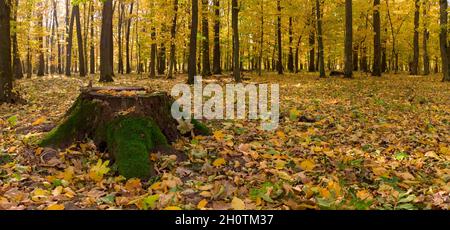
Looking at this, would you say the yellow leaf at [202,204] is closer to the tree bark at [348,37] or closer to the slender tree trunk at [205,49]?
the tree bark at [348,37]

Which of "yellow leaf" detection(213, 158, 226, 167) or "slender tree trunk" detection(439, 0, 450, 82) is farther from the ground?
"slender tree trunk" detection(439, 0, 450, 82)

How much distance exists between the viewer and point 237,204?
14.6 ft

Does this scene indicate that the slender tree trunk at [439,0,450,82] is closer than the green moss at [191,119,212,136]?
No

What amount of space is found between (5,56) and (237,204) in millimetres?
9478

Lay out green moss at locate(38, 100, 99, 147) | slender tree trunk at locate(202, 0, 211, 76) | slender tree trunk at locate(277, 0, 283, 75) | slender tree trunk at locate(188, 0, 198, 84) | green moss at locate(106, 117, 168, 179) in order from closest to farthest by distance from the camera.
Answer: green moss at locate(106, 117, 168, 179), green moss at locate(38, 100, 99, 147), slender tree trunk at locate(188, 0, 198, 84), slender tree trunk at locate(202, 0, 211, 76), slender tree trunk at locate(277, 0, 283, 75)

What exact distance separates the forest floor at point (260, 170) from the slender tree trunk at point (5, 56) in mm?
1989

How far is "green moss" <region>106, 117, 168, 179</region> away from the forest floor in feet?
0.68

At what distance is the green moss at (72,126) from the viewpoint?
6426 millimetres

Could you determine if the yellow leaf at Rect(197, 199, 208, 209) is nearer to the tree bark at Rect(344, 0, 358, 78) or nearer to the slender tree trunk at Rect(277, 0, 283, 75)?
the tree bark at Rect(344, 0, 358, 78)

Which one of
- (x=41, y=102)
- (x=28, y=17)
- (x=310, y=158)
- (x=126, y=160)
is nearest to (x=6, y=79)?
(x=41, y=102)

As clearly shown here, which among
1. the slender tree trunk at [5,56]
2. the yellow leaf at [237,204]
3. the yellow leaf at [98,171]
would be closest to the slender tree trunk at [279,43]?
the slender tree trunk at [5,56]

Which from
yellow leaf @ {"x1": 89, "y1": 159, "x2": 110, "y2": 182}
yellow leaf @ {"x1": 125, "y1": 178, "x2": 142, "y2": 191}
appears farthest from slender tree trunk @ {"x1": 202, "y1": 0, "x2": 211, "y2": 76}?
yellow leaf @ {"x1": 125, "y1": 178, "x2": 142, "y2": 191}

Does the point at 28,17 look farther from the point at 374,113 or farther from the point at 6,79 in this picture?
the point at 374,113
